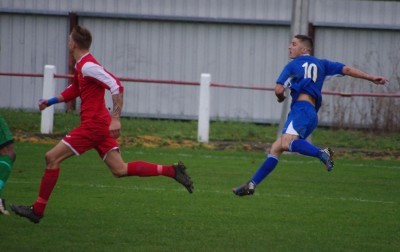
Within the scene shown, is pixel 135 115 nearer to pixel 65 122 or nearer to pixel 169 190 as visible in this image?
pixel 65 122

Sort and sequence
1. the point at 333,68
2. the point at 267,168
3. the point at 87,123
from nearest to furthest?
the point at 87,123, the point at 267,168, the point at 333,68

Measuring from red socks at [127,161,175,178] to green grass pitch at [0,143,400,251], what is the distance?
531 mm

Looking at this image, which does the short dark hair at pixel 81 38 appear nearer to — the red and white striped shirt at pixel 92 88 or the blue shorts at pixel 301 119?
the red and white striped shirt at pixel 92 88

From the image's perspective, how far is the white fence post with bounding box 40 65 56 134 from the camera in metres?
21.0

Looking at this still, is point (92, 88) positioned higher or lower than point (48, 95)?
higher

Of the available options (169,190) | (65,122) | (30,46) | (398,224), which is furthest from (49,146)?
(398,224)

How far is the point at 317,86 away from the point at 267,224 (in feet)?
5.93

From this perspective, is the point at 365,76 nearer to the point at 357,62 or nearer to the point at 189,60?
the point at 357,62

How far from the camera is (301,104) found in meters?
11.8

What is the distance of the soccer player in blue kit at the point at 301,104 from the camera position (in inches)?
460

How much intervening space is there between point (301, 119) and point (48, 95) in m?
10.1

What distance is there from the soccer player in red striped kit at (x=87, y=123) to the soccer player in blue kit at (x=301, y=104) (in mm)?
1982

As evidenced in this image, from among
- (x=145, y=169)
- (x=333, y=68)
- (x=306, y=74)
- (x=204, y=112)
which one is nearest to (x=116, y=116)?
(x=145, y=169)

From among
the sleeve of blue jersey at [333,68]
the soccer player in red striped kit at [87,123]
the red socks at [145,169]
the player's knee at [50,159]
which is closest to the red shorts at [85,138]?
the soccer player in red striped kit at [87,123]
